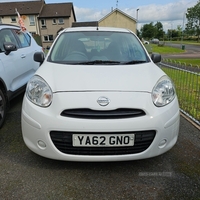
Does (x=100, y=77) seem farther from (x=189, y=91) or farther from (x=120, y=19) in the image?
(x=120, y=19)

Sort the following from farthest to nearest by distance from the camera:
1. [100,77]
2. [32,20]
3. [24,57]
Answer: [32,20], [24,57], [100,77]

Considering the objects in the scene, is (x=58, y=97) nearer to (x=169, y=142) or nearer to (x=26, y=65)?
(x=169, y=142)

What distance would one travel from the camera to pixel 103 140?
6.48 ft

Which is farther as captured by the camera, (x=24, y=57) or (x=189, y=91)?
(x=189, y=91)

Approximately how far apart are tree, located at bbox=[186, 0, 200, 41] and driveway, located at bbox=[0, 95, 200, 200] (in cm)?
7792

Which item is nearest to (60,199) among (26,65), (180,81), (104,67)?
(104,67)

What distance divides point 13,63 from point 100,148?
2642mm

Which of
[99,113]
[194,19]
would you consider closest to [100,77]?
[99,113]

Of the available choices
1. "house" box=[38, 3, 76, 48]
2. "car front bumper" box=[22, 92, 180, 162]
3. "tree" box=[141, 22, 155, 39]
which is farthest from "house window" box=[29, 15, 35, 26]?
"tree" box=[141, 22, 155, 39]

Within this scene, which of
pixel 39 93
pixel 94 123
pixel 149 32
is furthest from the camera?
pixel 149 32

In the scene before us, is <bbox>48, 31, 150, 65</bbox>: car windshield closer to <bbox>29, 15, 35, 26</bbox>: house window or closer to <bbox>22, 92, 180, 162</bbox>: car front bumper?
<bbox>22, 92, 180, 162</bbox>: car front bumper

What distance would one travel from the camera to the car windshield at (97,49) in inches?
113

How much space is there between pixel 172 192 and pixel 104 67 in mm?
1562

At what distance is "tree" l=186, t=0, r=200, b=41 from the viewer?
69.0m
